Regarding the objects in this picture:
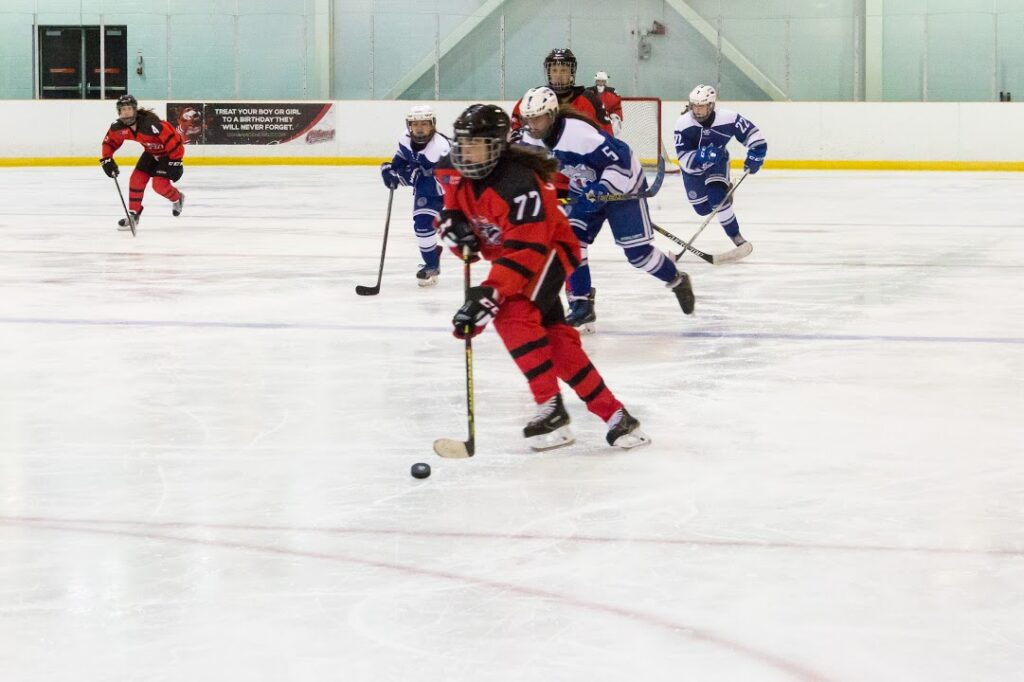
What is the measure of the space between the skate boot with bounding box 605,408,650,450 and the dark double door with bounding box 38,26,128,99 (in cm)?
1574

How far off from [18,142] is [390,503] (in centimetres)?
1480

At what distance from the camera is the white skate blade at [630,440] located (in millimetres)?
3463

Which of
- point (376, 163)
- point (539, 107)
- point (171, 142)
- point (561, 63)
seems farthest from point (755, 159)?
point (376, 163)

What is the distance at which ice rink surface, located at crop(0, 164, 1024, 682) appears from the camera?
2156mm

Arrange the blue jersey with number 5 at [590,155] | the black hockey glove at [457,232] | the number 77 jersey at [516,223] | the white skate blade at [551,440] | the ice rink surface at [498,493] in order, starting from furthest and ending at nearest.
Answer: the blue jersey with number 5 at [590,155] < the white skate blade at [551,440] < the black hockey glove at [457,232] < the number 77 jersey at [516,223] < the ice rink surface at [498,493]

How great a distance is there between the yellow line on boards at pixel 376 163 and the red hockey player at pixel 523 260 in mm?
13179

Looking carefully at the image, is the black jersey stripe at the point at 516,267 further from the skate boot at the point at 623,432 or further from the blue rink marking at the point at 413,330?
the blue rink marking at the point at 413,330

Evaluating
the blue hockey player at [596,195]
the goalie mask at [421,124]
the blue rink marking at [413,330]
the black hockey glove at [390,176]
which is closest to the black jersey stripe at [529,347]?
the blue hockey player at [596,195]

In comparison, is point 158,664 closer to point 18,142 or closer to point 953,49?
point 18,142

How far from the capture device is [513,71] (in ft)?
62.6

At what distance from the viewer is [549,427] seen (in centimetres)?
352

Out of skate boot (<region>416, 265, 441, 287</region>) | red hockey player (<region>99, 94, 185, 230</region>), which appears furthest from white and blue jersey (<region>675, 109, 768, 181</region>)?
red hockey player (<region>99, 94, 185, 230</region>)

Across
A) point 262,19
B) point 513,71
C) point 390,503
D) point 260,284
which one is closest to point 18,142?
point 262,19

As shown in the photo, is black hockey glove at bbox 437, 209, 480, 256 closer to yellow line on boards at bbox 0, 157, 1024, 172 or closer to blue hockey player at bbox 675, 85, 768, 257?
blue hockey player at bbox 675, 85, 768, 257
